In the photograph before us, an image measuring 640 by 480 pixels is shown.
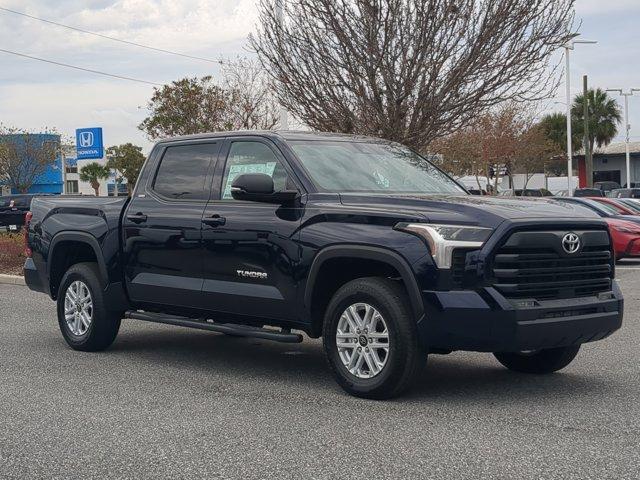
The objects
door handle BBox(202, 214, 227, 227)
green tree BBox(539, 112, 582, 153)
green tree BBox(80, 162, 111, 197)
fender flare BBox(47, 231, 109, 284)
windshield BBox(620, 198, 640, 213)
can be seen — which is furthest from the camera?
green tree BBox(80, 162, 111, 197)

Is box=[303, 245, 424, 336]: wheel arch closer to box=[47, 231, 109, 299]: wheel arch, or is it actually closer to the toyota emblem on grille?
the toyota emblem on grille

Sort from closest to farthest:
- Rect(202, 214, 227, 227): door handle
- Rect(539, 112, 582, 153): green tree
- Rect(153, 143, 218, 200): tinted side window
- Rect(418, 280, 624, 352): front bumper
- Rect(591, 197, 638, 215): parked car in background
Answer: Rect(418, 280, 624, 352): front bumper, Rect(202, 214, 227, 227): door handle, Rect(153, 143, 218, 200): tinted side window, Rect(591, 197, 638, 215): parked car in background, Rect(539, 112, 582, 153): green tree

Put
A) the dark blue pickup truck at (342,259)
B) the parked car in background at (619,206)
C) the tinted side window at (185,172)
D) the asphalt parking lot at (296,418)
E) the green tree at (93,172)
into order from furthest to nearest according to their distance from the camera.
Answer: the green tree at (93,172) → the parked car in background at (619,206) → the tinted side window at (185,172) → the dark blue pickup truck at (342,259) → the asphalt parking lot at (296,418)

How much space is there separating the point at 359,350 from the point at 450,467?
1.83m

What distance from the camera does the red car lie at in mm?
20453

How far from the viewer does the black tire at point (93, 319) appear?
9.02 m

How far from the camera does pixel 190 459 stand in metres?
5.32

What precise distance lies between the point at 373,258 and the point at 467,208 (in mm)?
731

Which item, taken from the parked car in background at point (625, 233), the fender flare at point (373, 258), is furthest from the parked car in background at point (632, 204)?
the fender flare at point (373, 258)

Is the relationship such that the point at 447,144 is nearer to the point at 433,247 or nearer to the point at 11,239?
the point at 11,239

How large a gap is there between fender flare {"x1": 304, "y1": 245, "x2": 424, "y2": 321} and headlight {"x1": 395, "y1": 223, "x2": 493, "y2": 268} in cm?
22

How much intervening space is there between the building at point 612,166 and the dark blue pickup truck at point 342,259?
65.7 m

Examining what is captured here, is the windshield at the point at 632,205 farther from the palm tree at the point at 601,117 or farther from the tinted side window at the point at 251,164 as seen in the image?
the palm tree at the point at 601,117

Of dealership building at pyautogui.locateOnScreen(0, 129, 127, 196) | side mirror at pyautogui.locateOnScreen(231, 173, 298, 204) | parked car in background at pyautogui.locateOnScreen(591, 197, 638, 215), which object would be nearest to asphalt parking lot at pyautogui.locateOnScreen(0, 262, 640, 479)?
side mirror at pyautogui.locateOnScreen(231, 173, 298, 204)
